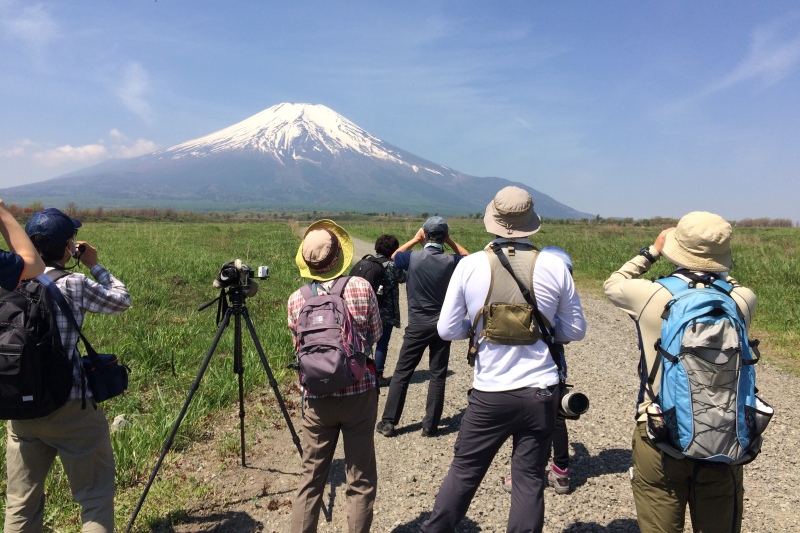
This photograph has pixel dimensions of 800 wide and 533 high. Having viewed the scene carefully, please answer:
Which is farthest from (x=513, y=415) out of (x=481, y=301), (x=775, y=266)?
(x=775, y=266)

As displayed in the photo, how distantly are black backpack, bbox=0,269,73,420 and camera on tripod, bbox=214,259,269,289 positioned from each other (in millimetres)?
1256

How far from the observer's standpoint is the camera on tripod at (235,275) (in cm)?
367

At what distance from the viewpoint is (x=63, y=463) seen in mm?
2631

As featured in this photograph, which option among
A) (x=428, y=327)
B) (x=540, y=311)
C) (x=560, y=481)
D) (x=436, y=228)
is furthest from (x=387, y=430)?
(x=540, y=311)

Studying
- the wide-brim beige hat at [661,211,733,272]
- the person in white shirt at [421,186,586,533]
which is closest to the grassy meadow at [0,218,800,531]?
the person in white shirt at [421,186,586,533]

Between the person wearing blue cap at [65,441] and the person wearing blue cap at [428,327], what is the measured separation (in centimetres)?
265

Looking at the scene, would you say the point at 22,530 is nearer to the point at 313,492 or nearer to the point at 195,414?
the point at 313,492

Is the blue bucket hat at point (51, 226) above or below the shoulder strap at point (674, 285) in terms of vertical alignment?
above

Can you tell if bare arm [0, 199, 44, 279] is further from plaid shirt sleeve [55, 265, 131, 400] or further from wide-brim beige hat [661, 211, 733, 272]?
wide-brim beige hat [661, 211, 733, 272]

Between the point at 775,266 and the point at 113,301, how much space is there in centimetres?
1678

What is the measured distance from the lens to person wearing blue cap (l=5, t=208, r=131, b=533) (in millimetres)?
2623

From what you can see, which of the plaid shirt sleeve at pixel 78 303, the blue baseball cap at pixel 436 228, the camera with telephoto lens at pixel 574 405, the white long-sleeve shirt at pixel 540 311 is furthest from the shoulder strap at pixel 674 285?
the plaid shirt sleeve at pixel 78 303

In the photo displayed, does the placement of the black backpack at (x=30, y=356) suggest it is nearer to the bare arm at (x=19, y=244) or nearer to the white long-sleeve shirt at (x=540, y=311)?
the bare arm at (x=19, y=244)

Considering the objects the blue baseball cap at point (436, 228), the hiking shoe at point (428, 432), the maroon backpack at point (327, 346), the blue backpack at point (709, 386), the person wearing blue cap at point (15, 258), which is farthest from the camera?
the hiking shoe at point (428, 432)
